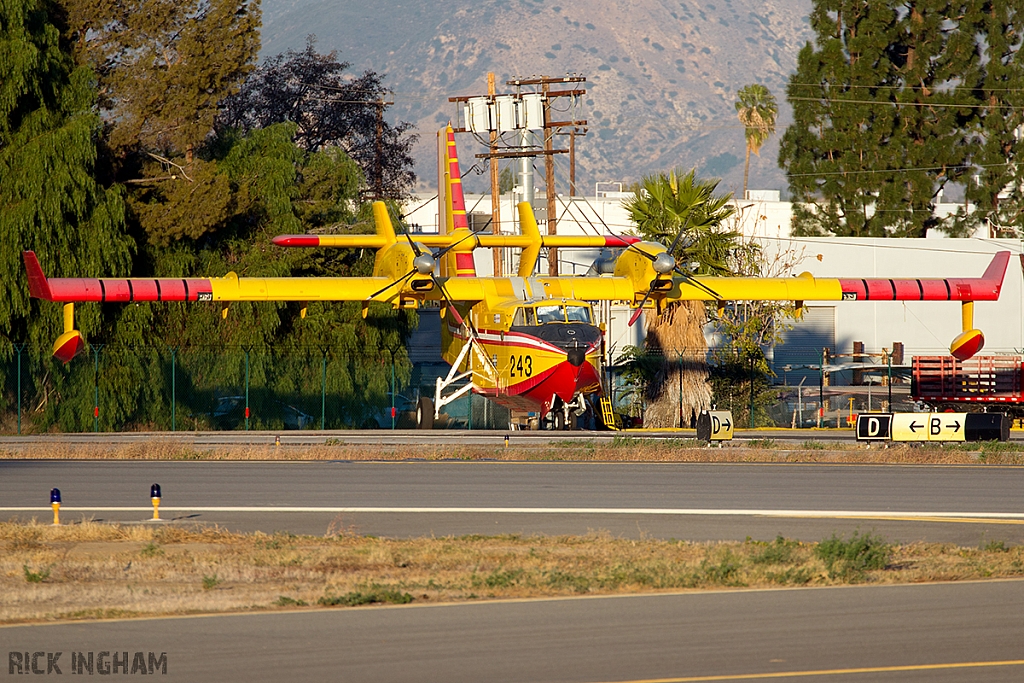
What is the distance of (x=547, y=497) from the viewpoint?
17.1 metres

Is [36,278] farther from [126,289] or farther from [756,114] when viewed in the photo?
[756,114]

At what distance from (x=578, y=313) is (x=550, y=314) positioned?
2.08ft

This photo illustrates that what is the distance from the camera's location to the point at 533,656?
316 inches

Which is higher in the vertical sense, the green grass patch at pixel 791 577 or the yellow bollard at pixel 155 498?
the yellow bollard at pixel 155 498

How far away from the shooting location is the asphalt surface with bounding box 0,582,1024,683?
7633 mm

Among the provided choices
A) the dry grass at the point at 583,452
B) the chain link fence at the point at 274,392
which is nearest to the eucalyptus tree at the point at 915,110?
the chain link fence at the point at 274,392

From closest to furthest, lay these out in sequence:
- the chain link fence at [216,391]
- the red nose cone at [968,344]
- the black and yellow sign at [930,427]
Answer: the black and yellow sign at [930,427]
the red nose cone at [968,344]
the chain link fence at [216,391]

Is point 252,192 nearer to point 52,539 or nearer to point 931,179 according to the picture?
point 52,539

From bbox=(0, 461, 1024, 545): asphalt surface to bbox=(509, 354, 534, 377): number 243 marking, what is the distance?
4357mm

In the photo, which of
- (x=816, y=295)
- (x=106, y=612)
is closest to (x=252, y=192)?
(x=816, y=295)

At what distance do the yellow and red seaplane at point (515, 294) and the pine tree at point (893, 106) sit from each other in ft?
104

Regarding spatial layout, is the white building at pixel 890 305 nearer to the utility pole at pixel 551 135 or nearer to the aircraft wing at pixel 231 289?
the utility pole at pixel 551 135

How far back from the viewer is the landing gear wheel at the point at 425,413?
3397 cm

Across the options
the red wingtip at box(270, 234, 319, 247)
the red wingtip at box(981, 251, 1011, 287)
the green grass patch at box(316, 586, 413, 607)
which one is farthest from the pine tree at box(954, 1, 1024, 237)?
the green grass patch at box(316, 586, 413, 607)
